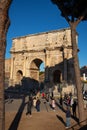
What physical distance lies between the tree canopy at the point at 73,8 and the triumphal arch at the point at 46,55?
1844 centimetres

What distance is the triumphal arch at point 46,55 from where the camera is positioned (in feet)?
103

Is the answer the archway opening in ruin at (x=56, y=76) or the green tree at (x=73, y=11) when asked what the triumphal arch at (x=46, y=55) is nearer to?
the archway opening in ruin at (x=56, y=76)

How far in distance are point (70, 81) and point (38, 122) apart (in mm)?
19235

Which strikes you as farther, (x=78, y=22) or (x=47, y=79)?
(x=47, y=79)

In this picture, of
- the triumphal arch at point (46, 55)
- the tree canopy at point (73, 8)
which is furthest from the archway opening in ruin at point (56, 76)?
the tree canopy at point (73, 8)

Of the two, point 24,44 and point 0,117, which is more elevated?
point 24,44

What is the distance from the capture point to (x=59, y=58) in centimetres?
3284

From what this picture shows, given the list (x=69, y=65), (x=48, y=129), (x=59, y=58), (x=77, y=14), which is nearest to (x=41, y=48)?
(x=59, y=58)

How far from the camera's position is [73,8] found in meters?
12.8

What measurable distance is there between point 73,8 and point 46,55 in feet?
67.1

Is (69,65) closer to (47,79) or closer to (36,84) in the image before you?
(47,79)

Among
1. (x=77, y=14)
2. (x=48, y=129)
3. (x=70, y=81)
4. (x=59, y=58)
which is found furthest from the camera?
(x=59, y=58)

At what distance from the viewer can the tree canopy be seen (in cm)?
1254

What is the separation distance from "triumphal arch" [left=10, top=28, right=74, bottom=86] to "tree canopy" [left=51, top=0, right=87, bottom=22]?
1844 centimetres
